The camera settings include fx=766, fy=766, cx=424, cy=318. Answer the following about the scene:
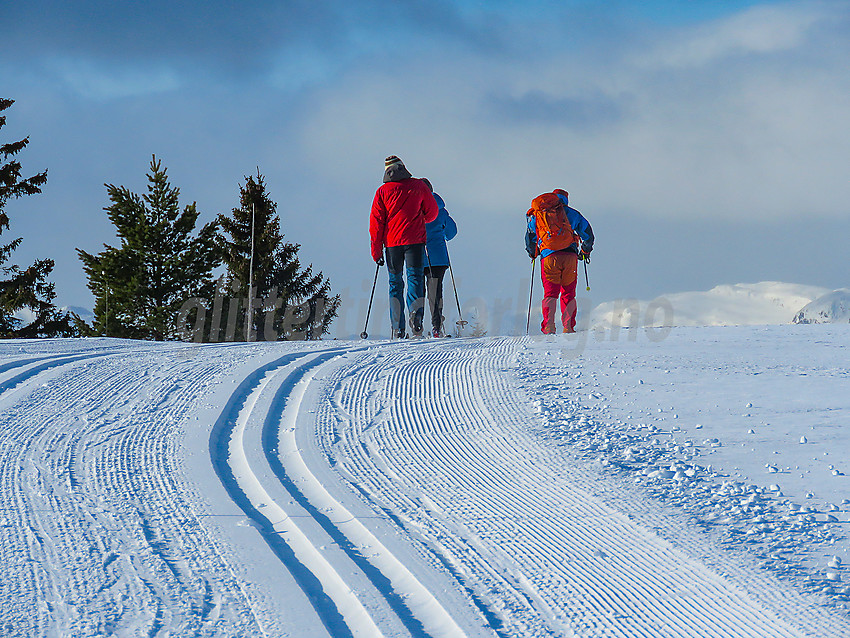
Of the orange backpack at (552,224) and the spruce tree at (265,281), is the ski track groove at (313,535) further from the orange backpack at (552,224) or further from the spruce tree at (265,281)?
the spruce tree at (265,281)

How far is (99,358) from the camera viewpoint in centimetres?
671

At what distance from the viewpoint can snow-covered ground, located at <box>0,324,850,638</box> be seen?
2.32 m

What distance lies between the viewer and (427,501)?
10.8ft

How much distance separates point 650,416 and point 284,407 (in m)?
2.26

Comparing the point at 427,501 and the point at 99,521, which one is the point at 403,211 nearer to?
the point at 427,501

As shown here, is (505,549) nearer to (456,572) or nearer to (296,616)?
(456,572)

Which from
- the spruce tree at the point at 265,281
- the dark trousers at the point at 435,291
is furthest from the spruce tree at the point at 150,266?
the dark trousers at the point at 435,291

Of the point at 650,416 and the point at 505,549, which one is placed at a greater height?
the point at 650,416

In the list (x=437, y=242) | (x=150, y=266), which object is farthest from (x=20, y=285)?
(x=437, y=242)

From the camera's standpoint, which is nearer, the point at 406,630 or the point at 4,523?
the point at 406,630

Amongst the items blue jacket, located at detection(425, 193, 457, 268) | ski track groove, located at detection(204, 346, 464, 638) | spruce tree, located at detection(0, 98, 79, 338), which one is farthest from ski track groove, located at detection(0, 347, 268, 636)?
spruce tree, located at detection(0, 98, 79, 338)

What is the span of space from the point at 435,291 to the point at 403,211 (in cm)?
140

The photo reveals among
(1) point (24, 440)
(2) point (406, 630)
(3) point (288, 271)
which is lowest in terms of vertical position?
(2) point (406, 630)

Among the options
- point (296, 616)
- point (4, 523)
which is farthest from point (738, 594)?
point (4, 523)
